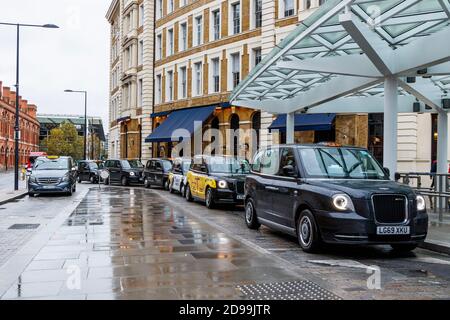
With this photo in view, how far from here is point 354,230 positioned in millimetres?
7754

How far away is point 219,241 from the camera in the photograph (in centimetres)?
952

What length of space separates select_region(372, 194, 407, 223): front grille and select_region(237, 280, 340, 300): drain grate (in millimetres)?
2131

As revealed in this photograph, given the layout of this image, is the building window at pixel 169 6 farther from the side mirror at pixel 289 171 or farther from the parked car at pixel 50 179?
the side mirror at pixel 289 171

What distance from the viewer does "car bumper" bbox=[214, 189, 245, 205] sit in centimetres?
1569

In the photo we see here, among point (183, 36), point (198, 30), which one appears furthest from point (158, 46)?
point (198, 30)

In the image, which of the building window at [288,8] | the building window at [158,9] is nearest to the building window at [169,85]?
the building window at [158,9]

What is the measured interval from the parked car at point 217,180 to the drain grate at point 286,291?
9.47 m

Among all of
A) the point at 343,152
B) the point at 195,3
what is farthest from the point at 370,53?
the point at 195,3

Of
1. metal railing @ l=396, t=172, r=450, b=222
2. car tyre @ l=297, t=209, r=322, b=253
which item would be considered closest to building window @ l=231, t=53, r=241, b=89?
metal railing @ l=396, t=172, r=450, b=222

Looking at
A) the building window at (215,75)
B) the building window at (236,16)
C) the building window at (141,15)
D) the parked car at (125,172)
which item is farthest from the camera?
the building window at (141,15)

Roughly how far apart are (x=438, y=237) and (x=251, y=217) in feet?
12.7

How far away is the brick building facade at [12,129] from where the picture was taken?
7619 cm

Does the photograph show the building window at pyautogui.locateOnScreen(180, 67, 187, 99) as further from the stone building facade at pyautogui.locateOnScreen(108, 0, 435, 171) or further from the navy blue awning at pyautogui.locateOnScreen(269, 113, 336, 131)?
the navy blue awning at pyautogui.locateOnScreen(269, 113, 336, 131)

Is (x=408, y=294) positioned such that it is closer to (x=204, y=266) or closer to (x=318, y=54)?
(x=204, y=266)
